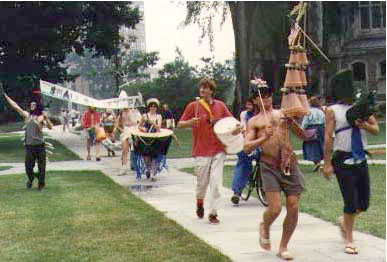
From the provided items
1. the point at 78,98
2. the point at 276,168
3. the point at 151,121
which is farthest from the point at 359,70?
the point at 276,168

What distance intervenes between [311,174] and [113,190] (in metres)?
4.46

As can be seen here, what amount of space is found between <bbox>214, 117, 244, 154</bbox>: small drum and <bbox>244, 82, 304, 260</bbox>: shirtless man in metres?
1.72

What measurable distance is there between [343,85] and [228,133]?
2054 millimetres

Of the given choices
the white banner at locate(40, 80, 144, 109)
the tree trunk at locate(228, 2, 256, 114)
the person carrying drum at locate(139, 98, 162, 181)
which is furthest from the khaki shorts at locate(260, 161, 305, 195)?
the tree trunk at locate(228, 2, 256, 114)

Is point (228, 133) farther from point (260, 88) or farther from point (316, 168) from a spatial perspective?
point (316, 168)

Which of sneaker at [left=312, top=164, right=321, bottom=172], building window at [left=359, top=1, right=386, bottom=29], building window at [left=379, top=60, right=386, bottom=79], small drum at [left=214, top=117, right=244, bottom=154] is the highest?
building window at [left=359, top=1, right=386, bottom=29]

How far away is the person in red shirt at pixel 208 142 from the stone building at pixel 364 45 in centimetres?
3940

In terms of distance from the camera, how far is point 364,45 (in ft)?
159

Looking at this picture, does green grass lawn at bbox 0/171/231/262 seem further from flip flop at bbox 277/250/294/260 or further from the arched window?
the arched window

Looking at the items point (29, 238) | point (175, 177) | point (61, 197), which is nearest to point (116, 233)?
point (29, 238)

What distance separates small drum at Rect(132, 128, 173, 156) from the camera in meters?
13.9

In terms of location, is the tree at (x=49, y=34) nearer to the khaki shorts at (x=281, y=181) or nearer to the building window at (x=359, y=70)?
the building window at (x=359, y=70)

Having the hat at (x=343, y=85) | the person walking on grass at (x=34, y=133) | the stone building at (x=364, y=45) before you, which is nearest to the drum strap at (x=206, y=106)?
the hat at (x=343, y=85)

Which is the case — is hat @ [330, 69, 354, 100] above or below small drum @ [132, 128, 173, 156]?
above
